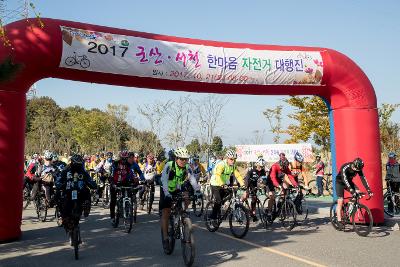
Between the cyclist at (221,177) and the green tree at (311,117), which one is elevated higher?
the green tree at (311,117)

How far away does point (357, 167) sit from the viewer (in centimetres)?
1039

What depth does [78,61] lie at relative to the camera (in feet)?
34.1

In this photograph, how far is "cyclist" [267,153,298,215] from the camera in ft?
38.8

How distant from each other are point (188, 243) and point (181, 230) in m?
0.41

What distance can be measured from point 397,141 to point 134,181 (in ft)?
80.9

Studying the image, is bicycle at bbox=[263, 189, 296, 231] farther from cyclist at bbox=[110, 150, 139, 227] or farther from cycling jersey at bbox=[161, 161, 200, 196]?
cycling jersey at bbox=[161, 161, 200, 196]

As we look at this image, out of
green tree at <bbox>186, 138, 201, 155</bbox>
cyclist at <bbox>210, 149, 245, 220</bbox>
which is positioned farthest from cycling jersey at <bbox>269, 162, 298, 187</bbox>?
green tree at <bbox>186, 138, 201, 155</bbox>

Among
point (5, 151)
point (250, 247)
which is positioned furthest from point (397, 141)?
point (5, 151)

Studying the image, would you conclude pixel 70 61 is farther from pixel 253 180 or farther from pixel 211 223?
pixel 253 180

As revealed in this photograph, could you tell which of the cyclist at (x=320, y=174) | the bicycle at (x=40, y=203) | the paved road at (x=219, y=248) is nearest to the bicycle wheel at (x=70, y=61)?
the paved road at (x=219, y=248)

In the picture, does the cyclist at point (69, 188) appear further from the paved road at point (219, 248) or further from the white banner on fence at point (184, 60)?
the white banner on fence at point (184, 60)

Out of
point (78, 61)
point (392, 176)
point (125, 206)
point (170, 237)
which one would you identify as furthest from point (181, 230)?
point (392, 176)

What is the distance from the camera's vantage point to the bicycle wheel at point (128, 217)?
1104 centimetres

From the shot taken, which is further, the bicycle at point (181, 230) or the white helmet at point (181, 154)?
the white helmet at point (181, 154)
